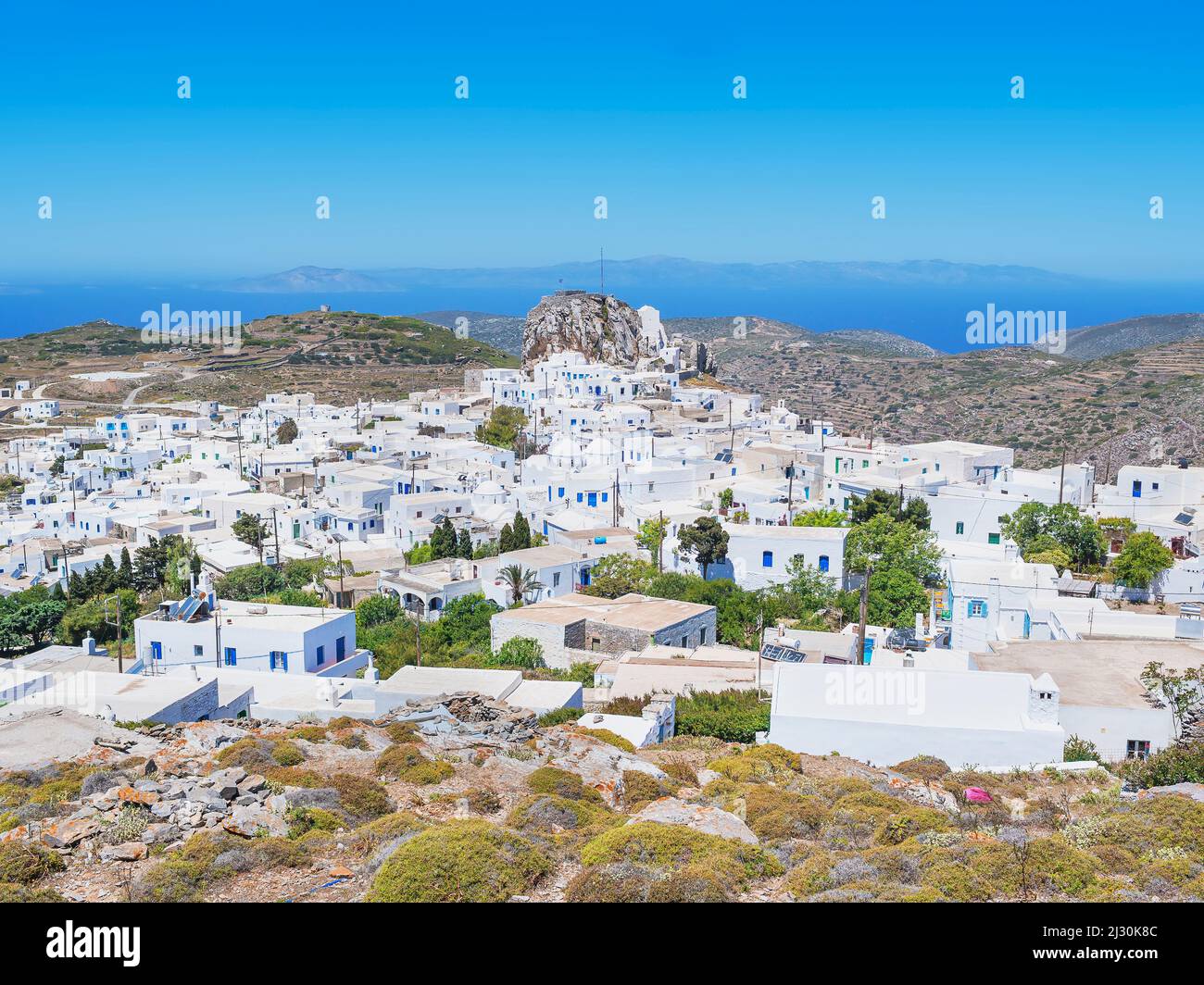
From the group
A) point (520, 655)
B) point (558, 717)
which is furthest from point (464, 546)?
point (558, 717)

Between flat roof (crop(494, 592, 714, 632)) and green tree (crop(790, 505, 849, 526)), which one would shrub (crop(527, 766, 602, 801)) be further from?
green tree (crop(790, 505, 849, 526))

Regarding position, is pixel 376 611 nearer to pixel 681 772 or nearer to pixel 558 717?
pixel 558 717

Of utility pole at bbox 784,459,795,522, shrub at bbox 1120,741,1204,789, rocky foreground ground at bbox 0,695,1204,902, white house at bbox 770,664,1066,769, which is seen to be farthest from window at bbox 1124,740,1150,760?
utility pole at bbox 784,459,795,522

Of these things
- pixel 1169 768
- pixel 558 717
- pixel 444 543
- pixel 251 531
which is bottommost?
pixel 558 717

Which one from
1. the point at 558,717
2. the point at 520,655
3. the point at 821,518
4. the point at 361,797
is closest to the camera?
the point at 361,797

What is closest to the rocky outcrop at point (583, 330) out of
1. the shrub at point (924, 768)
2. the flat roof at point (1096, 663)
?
the flat roof at point (1096, 663)
